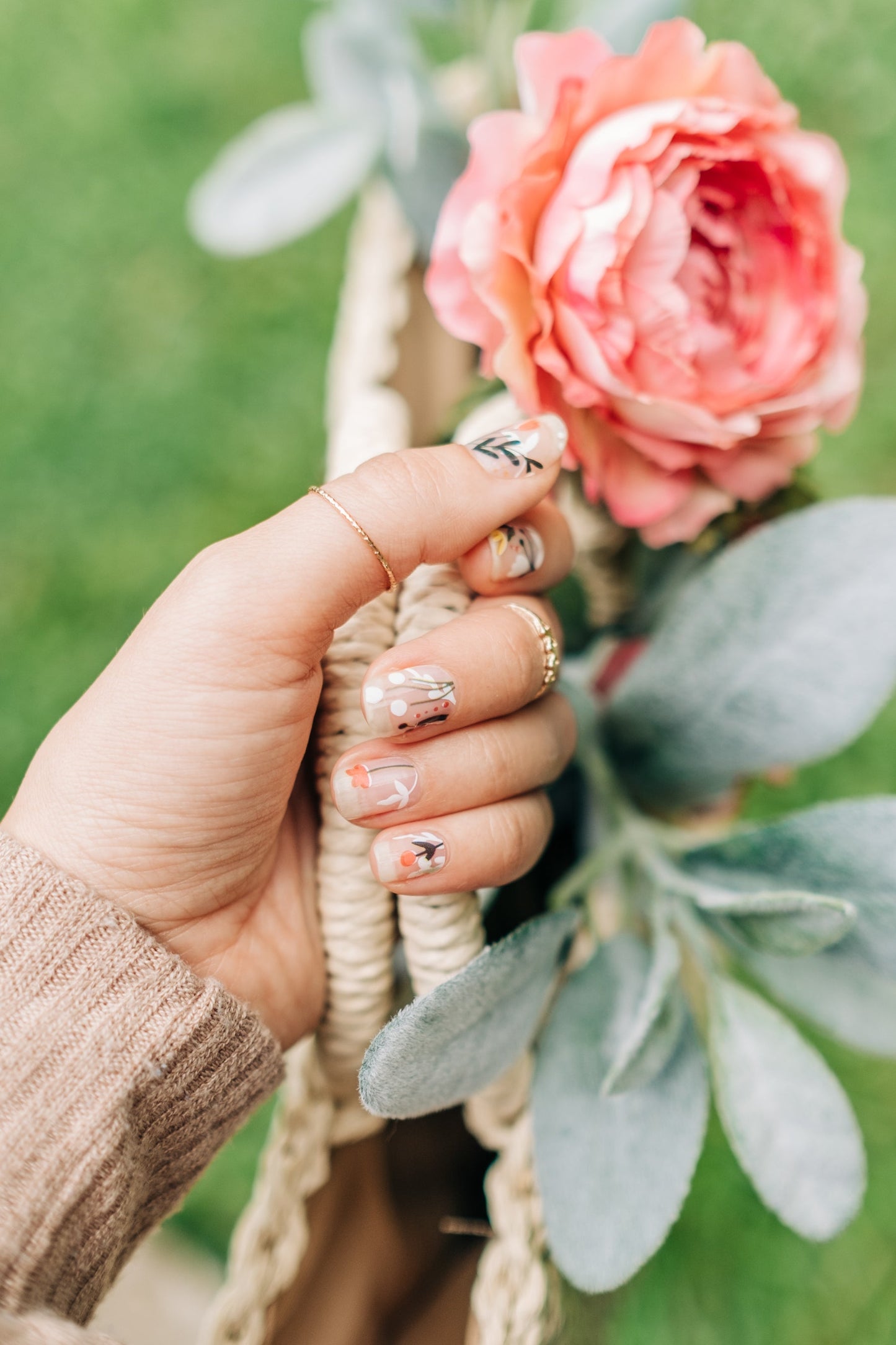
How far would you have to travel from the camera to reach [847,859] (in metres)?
0.49

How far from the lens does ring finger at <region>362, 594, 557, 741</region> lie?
1.48ft

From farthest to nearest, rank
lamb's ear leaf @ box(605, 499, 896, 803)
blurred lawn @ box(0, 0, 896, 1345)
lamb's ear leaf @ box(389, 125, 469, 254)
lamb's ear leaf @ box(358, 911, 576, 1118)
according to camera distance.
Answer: blurred lawn @ box(0, 0, 896, 1345) → lamb's ear leaf @ box(389, 125, 469, 254) → lamb's ear leaf @ box(605, 499, 896, 803) → lamb's ear leaf @ box(358, 911, 576, 1118)

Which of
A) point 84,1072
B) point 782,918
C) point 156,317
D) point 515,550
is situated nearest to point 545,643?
point 515,550

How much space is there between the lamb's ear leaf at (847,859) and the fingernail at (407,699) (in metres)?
0.20

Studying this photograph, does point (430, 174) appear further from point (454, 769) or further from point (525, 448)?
point (454, 769)

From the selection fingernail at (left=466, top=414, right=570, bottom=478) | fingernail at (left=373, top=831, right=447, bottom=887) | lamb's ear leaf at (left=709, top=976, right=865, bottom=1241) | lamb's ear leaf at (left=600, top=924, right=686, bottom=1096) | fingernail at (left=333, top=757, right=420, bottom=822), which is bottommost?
lamb's ear leaf at (left=709, top=976, right=865, bottom=1241)

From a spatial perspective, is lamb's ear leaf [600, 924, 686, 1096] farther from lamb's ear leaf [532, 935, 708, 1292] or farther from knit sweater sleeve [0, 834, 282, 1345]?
knit sweater sleeve [0, 834, 282, 1345]

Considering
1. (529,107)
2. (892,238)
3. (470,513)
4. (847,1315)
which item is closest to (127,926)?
(470,513)

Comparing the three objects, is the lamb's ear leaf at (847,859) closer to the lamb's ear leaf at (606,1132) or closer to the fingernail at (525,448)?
the lamb's ear leaf at (606,1132)

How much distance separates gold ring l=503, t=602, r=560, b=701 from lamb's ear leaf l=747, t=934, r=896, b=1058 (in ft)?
0.69

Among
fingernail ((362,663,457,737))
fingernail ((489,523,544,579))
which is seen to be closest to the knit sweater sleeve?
fingernail ((362,663,457,737))

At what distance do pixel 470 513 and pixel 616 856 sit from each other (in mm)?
259

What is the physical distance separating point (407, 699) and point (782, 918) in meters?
0.21

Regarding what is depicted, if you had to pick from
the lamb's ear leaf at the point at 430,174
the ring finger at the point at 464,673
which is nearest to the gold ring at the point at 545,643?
the ring finger at the point at 464,673
